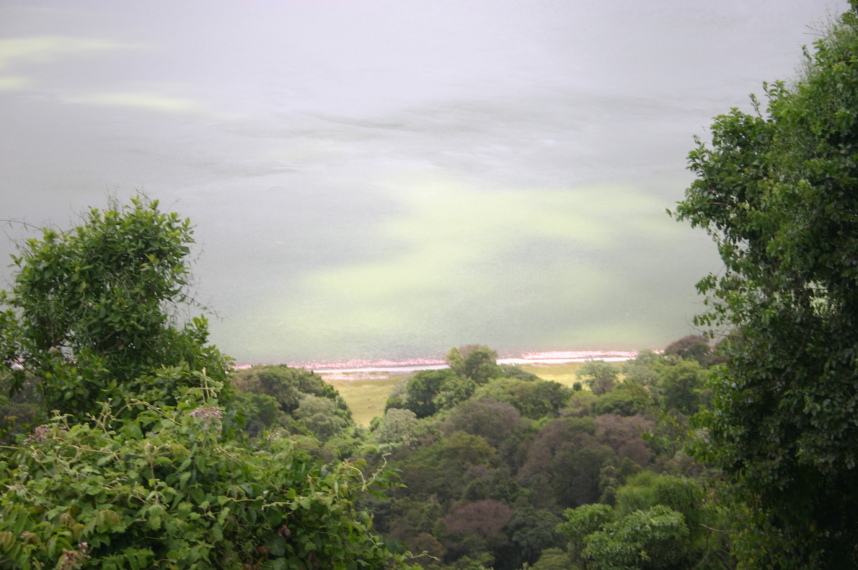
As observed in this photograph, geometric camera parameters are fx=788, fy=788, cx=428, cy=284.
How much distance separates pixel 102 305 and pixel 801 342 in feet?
11.4

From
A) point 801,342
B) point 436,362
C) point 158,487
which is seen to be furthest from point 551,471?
point 158,487

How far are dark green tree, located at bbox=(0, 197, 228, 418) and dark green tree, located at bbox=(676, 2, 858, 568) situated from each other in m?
2.75

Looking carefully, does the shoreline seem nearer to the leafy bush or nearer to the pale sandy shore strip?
the pale sandy shore strip

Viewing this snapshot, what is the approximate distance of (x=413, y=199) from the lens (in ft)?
50.2

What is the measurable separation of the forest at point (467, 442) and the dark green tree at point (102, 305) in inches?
0.5

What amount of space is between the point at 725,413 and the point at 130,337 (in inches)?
123

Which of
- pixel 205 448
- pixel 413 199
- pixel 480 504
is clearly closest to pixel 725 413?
pixel 205 448

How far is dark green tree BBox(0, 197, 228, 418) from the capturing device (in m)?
3.77

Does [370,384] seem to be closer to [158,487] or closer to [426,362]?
[426,362]

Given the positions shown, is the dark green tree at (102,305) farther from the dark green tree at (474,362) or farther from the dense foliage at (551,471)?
the dark green tree at (474,362)

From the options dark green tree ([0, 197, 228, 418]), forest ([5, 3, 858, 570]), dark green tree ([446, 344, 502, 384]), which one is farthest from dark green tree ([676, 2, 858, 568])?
dark green tree ([446, 344, 502, 384])

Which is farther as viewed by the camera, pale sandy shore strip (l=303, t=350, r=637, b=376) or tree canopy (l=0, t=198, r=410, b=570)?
pale sandy shore strip (l=303, t=350, r=637, b=376)

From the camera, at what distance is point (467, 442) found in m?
9.01

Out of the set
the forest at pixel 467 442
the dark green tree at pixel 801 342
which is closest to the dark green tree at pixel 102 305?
the forest at pixel 467 442
